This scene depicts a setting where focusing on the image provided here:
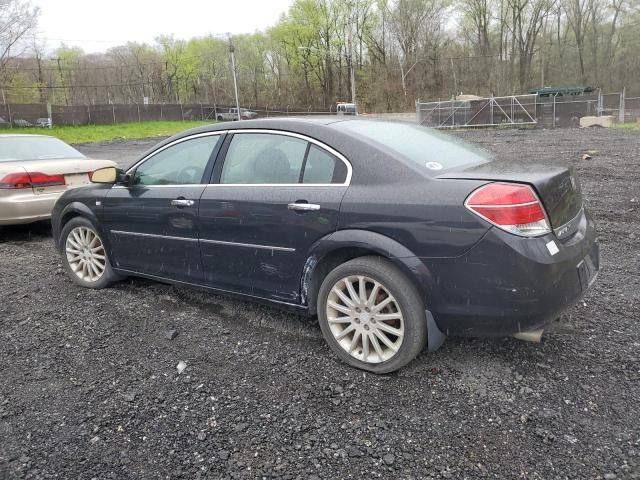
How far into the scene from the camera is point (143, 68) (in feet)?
242

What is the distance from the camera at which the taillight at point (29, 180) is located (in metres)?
6.21

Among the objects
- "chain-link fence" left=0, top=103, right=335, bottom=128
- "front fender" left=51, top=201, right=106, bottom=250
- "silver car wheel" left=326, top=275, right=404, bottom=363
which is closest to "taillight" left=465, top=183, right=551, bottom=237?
"silver car wheel" left=326, top=275, right=404, bottom=363

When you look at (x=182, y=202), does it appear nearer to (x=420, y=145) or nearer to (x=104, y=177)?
(x=104, y=177)

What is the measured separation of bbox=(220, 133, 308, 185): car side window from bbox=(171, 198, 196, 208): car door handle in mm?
305

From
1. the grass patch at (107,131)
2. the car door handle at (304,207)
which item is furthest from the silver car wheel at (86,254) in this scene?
the grass patch at (107,131)

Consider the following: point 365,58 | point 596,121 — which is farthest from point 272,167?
point 365,58

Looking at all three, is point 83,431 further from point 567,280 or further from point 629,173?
point 629,173

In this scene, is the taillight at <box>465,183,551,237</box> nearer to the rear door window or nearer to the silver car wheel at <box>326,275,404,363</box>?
the silver car wheel at <box>326,275,404,363</box>

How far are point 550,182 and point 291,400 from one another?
1.90 metres

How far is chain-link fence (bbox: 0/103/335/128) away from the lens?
132ft

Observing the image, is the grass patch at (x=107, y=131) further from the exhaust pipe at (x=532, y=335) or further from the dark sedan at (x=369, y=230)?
the exhaust pipe at (x=532, y=335)

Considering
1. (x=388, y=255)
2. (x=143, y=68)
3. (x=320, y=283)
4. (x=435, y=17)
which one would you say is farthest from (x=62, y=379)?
(x=143, y=68)

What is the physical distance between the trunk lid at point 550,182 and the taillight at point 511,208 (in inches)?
2.4

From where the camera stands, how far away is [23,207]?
624cm
